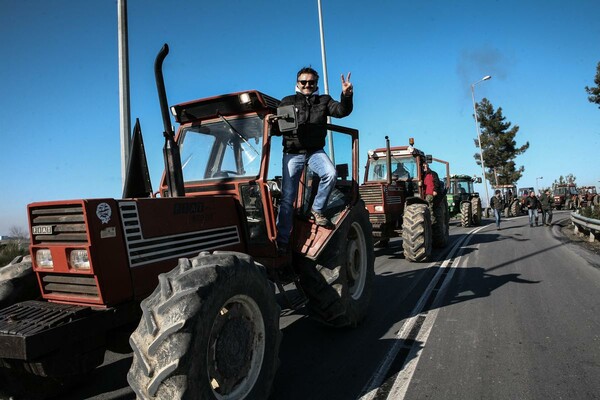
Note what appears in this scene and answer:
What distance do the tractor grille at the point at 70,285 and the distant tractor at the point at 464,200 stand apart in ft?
59.4

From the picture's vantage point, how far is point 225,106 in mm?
4145

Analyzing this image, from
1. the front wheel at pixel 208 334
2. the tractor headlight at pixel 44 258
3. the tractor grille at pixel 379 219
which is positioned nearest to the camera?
the front wheel at pixel 208 334

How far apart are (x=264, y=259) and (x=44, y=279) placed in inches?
72.6

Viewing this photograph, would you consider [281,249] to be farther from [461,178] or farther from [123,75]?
[461,178]

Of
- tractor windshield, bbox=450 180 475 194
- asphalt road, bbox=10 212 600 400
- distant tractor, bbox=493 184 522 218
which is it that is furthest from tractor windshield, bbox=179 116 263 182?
distant tractor, bbox=493 184 522 218

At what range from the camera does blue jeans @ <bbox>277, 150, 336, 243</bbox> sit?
13.7 feet

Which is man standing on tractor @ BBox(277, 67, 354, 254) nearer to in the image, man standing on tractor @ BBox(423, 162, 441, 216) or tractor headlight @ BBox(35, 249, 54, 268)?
tractor headlight @ BBox(35, 249, 54, 268)

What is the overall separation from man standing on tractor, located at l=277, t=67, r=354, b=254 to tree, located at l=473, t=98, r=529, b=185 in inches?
1869

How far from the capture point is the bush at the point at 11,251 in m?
7.58

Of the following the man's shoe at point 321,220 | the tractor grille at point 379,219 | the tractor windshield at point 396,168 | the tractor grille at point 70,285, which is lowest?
the tractor grille at point 70,285

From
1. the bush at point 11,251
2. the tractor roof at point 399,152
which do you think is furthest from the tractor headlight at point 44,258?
the tractor roof at point 399,152

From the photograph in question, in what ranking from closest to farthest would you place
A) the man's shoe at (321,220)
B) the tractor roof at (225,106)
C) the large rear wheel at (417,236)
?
the tractor roof at (225,106)
the man's shoe at (321,220)
the large rear wheel at (417,236)

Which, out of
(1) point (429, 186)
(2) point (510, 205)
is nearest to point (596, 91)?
(2) point (510, 205)

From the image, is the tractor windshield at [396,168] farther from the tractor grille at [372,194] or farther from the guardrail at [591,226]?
the guardrail at [591,226]
